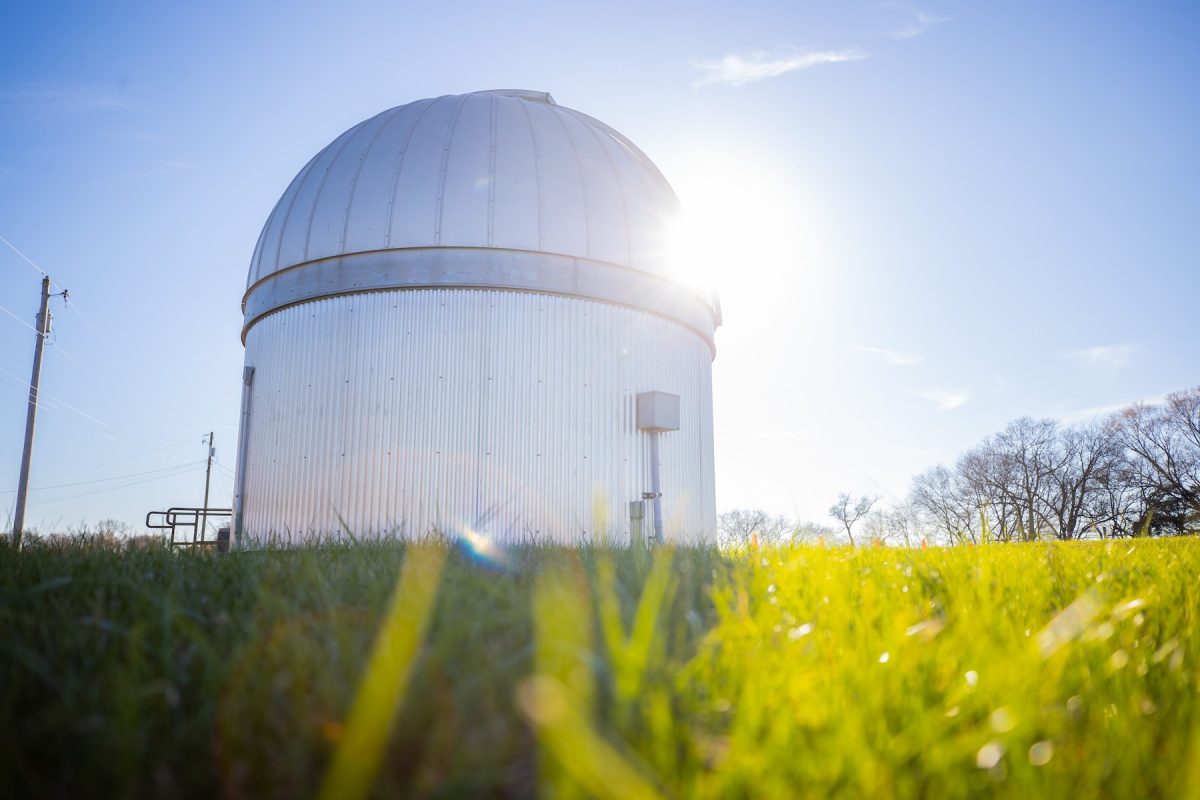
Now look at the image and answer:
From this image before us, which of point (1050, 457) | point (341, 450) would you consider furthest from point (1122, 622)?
point (1050, 457)

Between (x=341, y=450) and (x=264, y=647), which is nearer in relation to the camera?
(x=264, y=647)

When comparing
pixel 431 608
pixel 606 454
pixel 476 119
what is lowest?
pixel 431 608

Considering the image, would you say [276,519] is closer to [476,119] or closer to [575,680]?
[476,119]

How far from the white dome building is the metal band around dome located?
0.07ft

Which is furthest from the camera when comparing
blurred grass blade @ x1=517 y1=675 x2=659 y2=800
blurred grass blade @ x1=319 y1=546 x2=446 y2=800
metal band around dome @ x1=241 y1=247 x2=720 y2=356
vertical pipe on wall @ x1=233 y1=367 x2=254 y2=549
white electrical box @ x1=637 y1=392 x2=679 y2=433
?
vertical pipe on wall @ x1=233 y1=367 x2=254 y2=549

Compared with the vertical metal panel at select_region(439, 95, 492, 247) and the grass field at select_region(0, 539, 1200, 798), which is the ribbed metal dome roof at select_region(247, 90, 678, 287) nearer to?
the vertical metal panel at select_region(439, 95, 492, 247)

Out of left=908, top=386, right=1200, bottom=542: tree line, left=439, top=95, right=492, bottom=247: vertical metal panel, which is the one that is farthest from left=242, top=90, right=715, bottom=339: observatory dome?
left=908, top=386, right=1200, bottom=542: tree line

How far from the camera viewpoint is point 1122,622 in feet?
8.58

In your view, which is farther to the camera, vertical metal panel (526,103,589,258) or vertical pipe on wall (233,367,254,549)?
vertical pipe on wall (233,367,254,549)

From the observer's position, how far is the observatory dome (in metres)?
9.44

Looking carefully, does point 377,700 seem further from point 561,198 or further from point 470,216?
point 561,198

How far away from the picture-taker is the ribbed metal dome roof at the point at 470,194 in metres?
9.50

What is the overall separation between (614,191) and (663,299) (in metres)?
1.59

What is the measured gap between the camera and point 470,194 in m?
9.54
